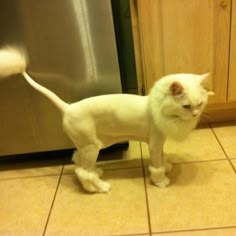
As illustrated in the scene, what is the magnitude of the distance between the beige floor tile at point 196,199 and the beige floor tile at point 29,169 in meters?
0.46

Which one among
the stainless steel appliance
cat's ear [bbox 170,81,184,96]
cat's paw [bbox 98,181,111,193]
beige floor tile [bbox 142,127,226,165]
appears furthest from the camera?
beige floor tile [bbox 142,127,226,165]

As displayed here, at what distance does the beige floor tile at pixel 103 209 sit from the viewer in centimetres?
103

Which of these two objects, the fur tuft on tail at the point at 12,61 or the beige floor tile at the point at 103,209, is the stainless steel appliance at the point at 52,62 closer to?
the fur tuft on tail at the point at 12,61

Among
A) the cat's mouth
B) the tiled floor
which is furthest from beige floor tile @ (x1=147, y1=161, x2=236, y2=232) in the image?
the cat's mouth

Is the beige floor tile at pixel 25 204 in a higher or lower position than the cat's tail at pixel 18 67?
lower

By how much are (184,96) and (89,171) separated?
1.53 ft

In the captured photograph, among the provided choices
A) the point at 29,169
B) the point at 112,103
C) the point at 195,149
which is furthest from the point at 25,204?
the point at 195,149

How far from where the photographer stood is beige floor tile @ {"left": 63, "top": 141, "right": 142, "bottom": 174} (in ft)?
4.43

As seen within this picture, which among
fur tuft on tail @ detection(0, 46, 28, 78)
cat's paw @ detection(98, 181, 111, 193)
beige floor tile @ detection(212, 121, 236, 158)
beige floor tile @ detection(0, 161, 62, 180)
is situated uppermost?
fur tuft on tail @ detection(0, 46, 28, 78)

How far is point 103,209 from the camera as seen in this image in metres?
1.11

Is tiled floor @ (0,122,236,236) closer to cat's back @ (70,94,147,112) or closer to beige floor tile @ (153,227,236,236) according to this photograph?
beige floor tile @ (153,227,236,236)

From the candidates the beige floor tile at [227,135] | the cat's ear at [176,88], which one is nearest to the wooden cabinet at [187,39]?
the beige floor tile at [227,135]

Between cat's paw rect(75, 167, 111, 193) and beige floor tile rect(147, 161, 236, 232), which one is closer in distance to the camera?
beige floor tile rect(147, 161, 236, 232)

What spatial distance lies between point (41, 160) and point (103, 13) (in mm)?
741
